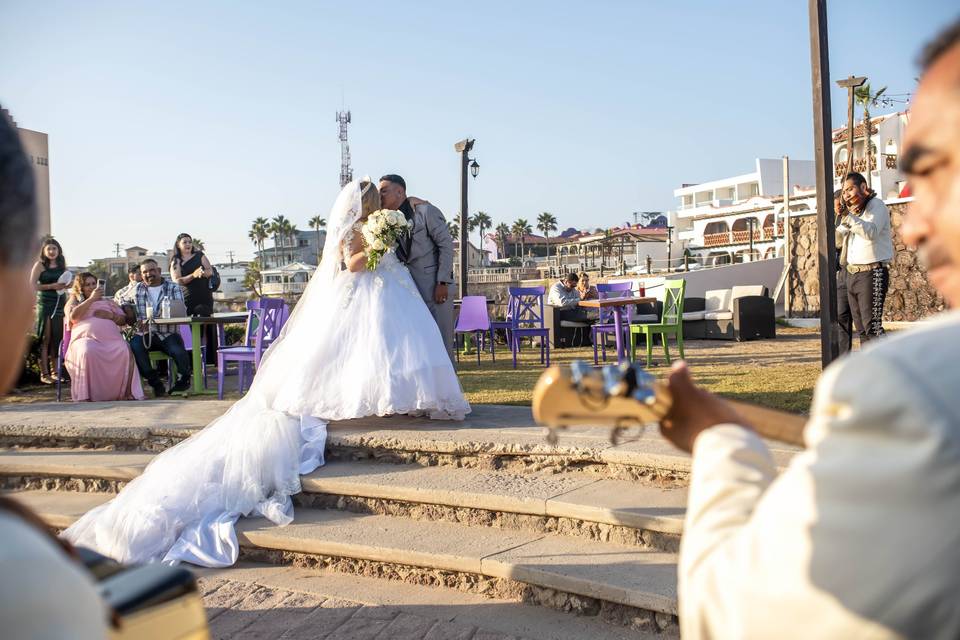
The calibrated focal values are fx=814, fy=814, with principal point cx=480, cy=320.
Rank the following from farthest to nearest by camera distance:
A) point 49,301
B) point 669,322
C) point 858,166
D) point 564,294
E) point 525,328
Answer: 1. point 858,166
2. point 564,294
3. point 525,328
4. point 669,322
5. point 49,301

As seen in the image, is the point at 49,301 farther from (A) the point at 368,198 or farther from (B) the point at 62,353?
(A) the point at 368,198

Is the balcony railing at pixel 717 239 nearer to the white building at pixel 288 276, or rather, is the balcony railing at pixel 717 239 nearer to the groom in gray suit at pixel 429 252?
the white building at pixel 288 276

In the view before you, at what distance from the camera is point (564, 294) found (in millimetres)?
13594

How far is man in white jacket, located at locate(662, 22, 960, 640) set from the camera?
2.52ft

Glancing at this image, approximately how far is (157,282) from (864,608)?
9.37 meters

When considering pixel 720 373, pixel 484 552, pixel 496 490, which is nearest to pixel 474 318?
pixel 720 373

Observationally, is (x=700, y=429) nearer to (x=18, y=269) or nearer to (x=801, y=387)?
(x=18, y=269)

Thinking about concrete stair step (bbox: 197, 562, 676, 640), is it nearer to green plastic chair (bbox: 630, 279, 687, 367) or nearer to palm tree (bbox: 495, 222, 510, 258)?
green plastic chair (bbox: 630, 279, 687, 367)

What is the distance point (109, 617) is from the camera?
90 cm

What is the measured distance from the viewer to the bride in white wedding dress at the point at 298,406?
456 cm

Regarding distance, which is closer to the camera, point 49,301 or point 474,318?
point 49,301

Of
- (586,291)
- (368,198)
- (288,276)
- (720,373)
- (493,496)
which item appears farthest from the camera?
(288,276)

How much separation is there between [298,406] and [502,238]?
8762 centimetres

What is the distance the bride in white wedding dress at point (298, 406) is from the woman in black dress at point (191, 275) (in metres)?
4.17
